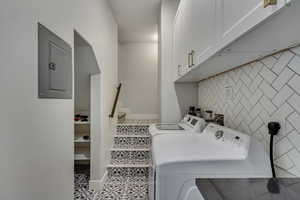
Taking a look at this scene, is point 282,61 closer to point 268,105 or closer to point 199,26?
point 268,105

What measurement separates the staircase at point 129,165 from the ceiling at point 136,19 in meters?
1.92

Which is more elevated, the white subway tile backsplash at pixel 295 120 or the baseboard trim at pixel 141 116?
the white subway tile backsplash at pixel 295 120

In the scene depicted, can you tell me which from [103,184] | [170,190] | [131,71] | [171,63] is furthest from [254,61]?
[131,71]

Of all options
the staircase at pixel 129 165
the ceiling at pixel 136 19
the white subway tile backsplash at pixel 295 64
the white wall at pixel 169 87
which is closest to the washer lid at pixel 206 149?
the white subway tile backsplash at pixel 295 64

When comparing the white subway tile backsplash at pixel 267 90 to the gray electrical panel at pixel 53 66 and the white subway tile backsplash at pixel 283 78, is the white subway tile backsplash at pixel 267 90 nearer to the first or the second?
the white subway tile backsplash at pixel 283 78

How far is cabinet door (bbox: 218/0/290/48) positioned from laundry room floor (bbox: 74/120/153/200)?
1.59m

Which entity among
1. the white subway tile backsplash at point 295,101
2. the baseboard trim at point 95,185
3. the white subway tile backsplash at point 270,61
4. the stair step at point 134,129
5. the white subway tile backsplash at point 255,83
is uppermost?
the white subway tile backsplash at point 270,61

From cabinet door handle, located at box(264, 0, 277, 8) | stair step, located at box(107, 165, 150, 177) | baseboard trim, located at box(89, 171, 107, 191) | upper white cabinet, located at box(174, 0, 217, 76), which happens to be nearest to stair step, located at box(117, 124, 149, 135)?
stair step, located at box(107, 165, 150, 177)

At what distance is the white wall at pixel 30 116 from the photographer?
77 centimetres

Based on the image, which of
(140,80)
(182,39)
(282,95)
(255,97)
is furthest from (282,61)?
(140,80)

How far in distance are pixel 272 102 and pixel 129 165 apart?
2.26 m

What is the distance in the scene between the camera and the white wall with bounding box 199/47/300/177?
3.18 feet

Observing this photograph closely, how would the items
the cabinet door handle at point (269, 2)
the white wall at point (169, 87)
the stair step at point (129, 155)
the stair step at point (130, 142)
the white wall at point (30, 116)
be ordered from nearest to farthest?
the cabinet door handle at point (269, 2) < the white wall at point (30, 116) < the white wall at point (169, 87) < the stair step at point (129, 155) < the stair step at point (130, 142)

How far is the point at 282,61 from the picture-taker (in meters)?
1.04
